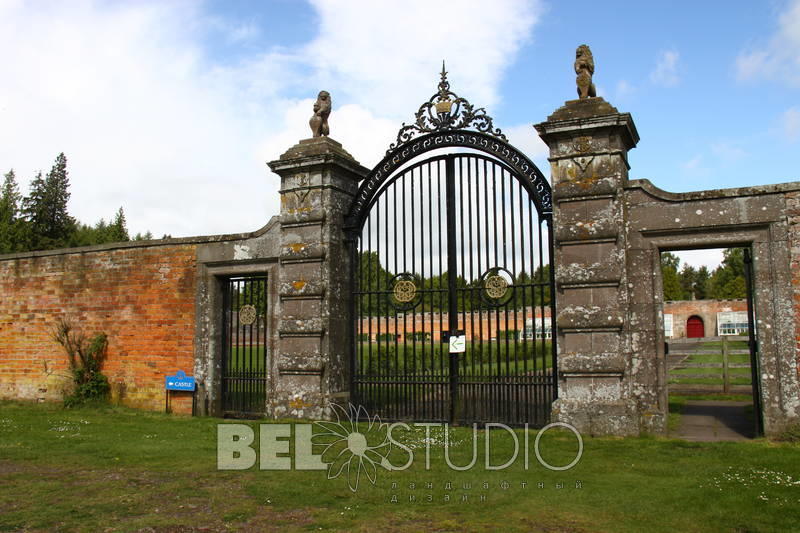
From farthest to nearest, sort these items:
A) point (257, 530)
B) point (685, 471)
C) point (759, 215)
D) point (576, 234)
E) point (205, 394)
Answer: point (205, 394) → point (576, 234) → point (759, 215) → point (685, 471) → point (257, 530)

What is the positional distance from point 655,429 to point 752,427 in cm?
169

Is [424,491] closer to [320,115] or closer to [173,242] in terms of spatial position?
[320,115]

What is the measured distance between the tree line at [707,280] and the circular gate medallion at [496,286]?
3961cm

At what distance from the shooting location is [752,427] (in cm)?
873

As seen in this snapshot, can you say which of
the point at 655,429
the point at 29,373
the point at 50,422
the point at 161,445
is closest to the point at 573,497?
the point at 655,429

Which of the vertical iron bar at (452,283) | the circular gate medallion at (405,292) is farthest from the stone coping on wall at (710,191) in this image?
the circular gate medallion at (405,292)

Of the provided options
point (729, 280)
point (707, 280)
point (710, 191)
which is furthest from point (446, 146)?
point (707, 280)

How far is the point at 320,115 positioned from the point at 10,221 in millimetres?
37251

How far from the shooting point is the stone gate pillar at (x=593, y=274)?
27.0ft

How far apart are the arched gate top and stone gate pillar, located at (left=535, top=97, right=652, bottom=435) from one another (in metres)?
0.47

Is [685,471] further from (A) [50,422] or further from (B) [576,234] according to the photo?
(A) [50,422]

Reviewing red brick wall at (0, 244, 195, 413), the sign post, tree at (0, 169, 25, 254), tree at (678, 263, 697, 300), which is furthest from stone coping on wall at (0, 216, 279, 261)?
tree at (678, 263, 697, 300)

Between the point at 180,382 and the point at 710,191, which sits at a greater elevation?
the point at 710,191

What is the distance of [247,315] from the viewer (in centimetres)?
1092
